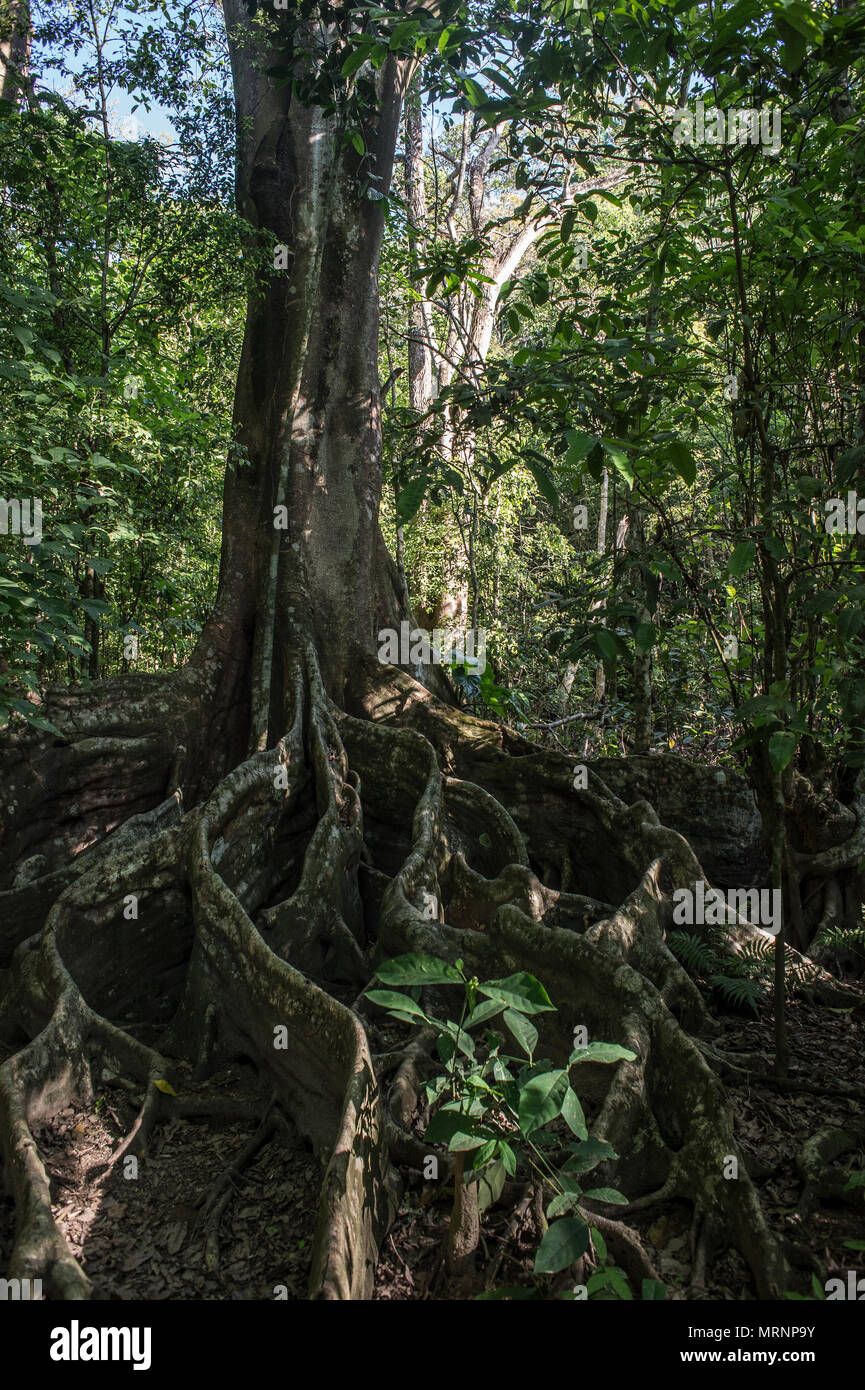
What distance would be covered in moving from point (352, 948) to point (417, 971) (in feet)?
7.30

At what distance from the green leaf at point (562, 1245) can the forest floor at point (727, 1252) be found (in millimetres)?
355

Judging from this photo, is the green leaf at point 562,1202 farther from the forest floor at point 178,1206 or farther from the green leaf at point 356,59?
the green leaf at point 356,59

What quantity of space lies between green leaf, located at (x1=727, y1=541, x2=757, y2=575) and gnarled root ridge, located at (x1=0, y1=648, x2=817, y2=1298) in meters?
1.71

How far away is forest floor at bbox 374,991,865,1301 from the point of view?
2527 millimetres

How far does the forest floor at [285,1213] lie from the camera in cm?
260

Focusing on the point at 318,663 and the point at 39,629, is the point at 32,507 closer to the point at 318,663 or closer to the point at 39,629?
the point at 39,629

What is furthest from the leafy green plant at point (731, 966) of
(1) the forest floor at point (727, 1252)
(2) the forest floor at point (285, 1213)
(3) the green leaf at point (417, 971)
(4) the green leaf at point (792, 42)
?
(4) the green leaf at point (792, 42)

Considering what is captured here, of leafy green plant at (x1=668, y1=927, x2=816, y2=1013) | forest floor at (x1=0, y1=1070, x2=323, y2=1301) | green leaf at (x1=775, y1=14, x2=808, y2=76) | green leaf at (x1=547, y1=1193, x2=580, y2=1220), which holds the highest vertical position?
green leaf at (x1=775, y1=14, x2=808, y2=76)

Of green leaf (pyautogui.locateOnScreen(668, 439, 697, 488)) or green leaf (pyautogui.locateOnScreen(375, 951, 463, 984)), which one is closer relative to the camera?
green leaf (pyautogui.locateOnScreen(375, 951, 463, 984))

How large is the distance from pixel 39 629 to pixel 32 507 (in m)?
0.88

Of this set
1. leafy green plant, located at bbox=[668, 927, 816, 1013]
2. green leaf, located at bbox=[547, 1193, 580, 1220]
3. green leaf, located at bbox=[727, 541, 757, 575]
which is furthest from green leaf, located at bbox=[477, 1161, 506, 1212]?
green leaf, located at bbox=[727, 541, 757, 575]

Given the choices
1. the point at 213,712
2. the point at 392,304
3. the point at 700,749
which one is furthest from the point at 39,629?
the point at 392,304

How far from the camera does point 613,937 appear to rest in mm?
3771

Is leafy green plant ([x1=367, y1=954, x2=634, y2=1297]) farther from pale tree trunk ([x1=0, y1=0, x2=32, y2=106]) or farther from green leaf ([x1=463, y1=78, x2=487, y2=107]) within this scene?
pale tree trunk ([x1=0, y1=0, x2=32, y2=106])
